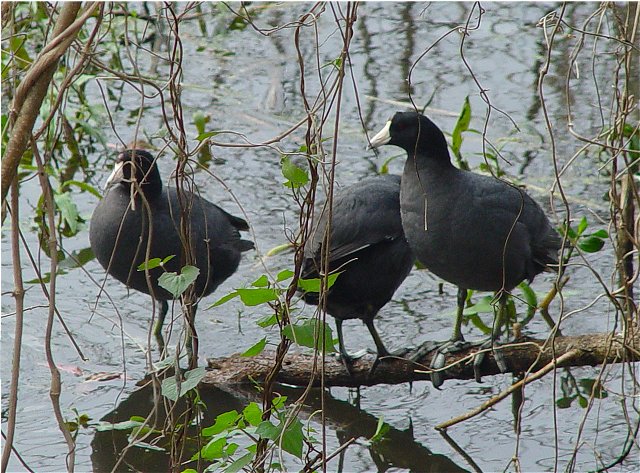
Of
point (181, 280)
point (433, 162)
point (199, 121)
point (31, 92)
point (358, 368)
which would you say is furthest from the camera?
point (199, 121)

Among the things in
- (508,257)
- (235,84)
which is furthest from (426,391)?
(235,84)

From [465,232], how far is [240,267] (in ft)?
5.68

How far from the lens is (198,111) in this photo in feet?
21.3

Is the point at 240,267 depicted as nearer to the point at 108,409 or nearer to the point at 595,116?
the point at 108,409

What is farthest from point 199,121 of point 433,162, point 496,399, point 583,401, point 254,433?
point 254,433

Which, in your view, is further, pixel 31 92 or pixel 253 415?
pixel 253 415

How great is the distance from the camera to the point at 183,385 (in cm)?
229

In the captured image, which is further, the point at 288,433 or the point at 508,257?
the point at 508,257

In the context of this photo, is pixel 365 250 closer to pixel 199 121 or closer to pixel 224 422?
pixel 224 422

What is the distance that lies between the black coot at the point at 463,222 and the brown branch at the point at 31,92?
1.99 m

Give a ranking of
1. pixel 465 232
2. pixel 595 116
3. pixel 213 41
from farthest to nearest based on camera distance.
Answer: pixel 213 41 < pixel 595 116 < pixel 465 232

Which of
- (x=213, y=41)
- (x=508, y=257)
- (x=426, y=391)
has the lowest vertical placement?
(x=426, y=391)

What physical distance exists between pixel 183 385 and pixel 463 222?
1787 mm

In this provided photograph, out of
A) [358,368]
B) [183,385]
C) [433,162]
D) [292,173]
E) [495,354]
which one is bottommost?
[358,368]
